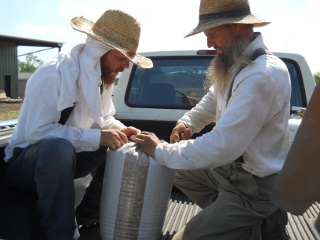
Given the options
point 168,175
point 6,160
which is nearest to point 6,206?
point 6,160

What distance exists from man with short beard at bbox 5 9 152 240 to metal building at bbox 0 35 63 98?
22.8 metres

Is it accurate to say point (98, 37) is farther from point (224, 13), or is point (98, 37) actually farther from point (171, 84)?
point (171, 84)

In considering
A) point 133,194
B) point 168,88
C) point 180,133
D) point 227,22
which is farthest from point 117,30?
point 168,88

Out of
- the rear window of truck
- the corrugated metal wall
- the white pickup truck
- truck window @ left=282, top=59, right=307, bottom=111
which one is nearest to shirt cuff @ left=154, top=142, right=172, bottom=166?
the white pickup truck

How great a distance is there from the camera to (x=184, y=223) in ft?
8.80

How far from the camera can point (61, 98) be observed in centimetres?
226

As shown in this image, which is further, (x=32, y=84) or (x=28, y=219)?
(x=32, y=84)

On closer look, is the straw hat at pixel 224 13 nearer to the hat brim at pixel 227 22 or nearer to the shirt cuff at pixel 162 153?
the hat brim at pixel 227 22

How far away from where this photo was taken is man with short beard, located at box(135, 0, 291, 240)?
2092mm

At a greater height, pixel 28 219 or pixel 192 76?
pixel 192 76

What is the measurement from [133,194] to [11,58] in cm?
2589

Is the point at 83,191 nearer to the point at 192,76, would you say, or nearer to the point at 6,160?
the point at 6,160

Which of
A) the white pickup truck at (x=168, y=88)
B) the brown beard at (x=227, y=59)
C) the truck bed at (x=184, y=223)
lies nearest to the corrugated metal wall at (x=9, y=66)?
the white pickup truck at (x=168, y=88)

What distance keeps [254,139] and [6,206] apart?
1.37m
